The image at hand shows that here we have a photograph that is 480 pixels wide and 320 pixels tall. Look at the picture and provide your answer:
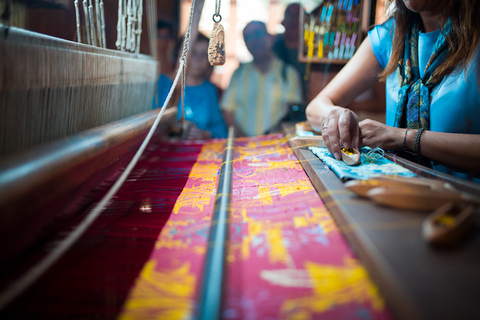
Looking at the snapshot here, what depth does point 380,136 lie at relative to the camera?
124 centimetres

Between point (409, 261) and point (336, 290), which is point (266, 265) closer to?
point (336, 290)

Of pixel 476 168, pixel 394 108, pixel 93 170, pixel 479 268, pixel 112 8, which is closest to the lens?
pixel 479 268

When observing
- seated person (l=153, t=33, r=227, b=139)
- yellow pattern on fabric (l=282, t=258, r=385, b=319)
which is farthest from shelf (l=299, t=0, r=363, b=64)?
yellow pattern on fabric (l=282, t=258, r=385, b=319)

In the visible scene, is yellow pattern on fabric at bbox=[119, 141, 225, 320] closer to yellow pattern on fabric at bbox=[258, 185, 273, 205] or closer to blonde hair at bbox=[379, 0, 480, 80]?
yellow pattern on fabric at bbox=[258, 185, 273, 205]

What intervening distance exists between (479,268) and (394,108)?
1.14 metres

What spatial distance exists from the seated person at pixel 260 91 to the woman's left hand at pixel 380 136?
2.31m

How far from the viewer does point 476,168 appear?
114 centimetres

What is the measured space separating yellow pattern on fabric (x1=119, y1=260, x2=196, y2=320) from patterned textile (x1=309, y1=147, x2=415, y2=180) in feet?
1.78

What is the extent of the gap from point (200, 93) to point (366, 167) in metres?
2.77

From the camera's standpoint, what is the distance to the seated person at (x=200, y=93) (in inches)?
135

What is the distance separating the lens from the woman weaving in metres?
1.16

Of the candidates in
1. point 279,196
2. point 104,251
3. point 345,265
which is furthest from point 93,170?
point 345,265

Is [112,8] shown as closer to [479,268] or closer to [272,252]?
[272,252]

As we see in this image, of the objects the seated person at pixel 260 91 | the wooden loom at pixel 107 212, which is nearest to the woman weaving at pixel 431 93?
the wooden loom at pixel 107 212
